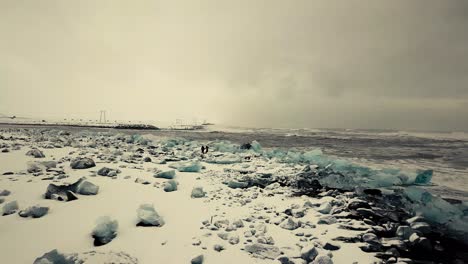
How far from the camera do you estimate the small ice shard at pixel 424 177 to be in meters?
6.72

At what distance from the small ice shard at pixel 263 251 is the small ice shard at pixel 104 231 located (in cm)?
Result: 158

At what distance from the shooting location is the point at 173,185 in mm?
5141

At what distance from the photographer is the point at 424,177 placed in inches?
267

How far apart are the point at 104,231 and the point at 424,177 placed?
7.79 m

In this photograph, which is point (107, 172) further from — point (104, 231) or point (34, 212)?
point (104, 231)

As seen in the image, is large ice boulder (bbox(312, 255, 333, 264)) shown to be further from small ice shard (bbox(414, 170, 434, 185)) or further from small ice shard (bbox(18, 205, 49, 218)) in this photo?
small ice shard (bbox(414, 170, 434, 185))

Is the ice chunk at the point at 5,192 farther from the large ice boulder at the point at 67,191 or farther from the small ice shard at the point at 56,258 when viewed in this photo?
the small ice shard at the point at 56,258

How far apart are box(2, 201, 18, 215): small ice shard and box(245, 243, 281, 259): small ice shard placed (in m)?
3.15

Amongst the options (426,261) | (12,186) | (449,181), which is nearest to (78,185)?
(12,186)

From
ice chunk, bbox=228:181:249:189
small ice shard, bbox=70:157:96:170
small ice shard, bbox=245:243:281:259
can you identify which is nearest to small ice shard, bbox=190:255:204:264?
small ice shard, bbox=245:243:281:259

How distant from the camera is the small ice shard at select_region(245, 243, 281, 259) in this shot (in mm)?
2756

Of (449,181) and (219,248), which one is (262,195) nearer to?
(219,248)

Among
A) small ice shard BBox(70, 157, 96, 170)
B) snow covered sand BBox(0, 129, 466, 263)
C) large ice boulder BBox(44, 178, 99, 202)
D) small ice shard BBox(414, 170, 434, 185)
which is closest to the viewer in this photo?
snow covered sand BBox(0, 129, 466, 263)

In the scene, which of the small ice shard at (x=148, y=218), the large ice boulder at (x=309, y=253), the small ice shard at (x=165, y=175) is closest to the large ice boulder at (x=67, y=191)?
the small ice shard at (x=148, y=218)
